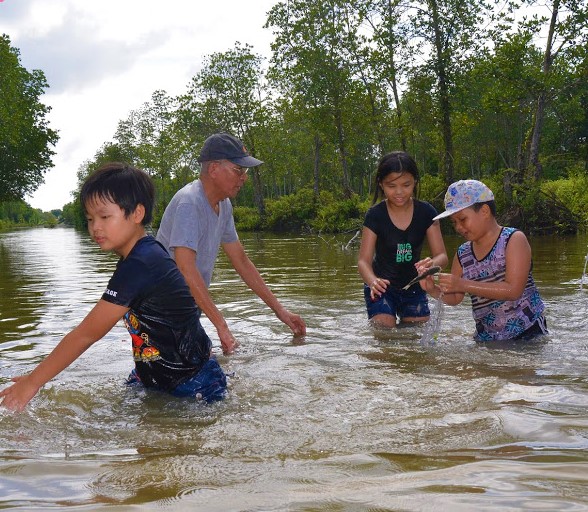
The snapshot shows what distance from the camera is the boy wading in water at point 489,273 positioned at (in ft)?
17.2

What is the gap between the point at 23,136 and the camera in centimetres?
5500

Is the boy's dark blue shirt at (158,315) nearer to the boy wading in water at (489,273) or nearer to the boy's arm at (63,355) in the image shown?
the boy's arm at (63,355)

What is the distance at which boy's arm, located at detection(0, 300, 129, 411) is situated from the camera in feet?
11.1

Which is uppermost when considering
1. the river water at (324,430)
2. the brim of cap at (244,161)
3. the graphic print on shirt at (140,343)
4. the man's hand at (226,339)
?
the brim of cap at (244,161)

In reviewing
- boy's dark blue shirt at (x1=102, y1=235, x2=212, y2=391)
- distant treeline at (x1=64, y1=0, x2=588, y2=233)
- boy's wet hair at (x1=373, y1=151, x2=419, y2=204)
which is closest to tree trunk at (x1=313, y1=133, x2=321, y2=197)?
distant treeline at (x1=64, y1=0, x2=588, y2=233)

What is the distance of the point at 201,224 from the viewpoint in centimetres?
549

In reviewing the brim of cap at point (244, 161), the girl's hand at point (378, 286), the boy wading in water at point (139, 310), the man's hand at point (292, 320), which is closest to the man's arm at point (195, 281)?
the brim of cap at point (244, 161)

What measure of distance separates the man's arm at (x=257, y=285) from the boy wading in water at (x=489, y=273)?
126 cm

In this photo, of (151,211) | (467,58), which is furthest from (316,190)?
(151,211)

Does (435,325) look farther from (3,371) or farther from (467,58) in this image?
(467,58)

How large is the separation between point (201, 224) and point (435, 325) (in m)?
2.26

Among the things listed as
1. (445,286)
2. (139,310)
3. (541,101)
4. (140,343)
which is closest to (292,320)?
(445,286)

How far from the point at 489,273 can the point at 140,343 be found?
2862 millimetres

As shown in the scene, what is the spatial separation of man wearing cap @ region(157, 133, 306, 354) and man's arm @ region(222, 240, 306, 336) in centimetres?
44
